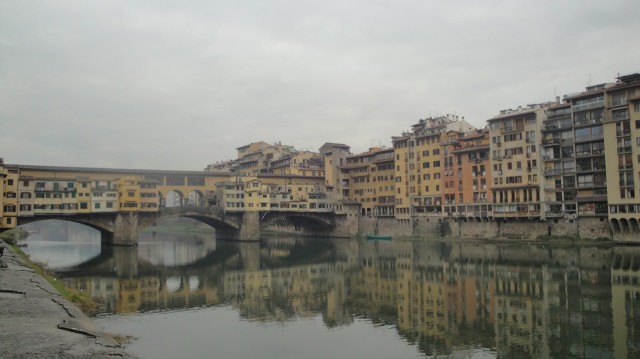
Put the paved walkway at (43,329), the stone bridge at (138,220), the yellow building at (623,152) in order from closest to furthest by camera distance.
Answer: the paved walkway at (43,329), the yellow building at (623,152), the stone bridge at (138,220)

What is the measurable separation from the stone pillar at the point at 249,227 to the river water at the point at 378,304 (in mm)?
24472

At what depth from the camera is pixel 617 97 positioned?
190 ft

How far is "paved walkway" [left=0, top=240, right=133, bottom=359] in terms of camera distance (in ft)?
50.0

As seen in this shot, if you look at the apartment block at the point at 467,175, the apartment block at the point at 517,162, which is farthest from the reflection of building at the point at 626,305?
the apartment block at the point at 467,175

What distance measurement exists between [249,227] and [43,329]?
63061 mm

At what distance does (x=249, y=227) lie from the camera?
80.9 m

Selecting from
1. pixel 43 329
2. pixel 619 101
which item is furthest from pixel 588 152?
pixel 43 329

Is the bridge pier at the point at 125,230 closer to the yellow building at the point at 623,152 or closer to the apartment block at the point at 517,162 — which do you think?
the apartment block at the point at 517,162

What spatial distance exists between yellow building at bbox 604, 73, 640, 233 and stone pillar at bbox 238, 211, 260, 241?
161 feet

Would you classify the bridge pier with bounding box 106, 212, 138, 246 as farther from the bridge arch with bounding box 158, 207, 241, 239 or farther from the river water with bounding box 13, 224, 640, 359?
the river water with bounding box 13, 224, 640, 359

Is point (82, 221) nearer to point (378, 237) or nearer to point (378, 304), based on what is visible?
point (378, 237)

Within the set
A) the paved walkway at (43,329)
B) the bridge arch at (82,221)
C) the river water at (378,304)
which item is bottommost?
the river water at (378,304)

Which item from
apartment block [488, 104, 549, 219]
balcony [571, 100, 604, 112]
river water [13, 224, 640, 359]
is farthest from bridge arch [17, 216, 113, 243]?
balcony [571, 100, 604, 112]

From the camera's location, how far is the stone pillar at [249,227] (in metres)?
80.6
